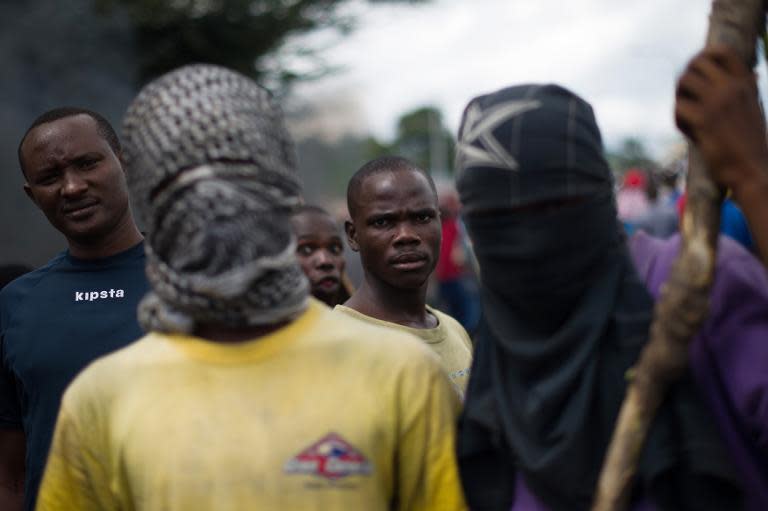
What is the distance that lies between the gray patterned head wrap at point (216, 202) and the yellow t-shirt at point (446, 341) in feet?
5.80

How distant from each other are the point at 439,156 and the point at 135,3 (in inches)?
2159

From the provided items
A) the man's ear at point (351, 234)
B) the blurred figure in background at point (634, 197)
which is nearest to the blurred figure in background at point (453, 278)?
the blurred figure in background at point (634, 197)

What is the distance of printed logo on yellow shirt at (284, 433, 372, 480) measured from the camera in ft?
7.13

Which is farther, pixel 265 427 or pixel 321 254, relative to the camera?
pixel 321 254

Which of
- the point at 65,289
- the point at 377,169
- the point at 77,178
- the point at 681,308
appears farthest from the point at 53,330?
the point at 681,308

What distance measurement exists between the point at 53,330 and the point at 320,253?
2.19 m

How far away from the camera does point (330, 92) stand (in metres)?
22.1

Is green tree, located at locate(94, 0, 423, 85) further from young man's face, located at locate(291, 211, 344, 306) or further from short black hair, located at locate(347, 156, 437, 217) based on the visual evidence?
short black hair, located at locate(347, 156, 437, 217)

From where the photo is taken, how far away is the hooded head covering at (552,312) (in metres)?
2.16

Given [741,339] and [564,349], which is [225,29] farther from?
[741,339]

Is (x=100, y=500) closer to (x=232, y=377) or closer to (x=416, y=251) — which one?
(x=232, y=377)

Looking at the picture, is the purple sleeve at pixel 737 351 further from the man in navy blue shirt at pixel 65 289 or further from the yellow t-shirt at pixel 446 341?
the man in navy blue shirt at pixel 65 289

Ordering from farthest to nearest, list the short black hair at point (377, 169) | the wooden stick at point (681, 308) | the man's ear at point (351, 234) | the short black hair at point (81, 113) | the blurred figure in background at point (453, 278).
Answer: the blurred figure in background at point (453, 278) → the man's ear at point (351, 234) → the short black hair at point (377, 169) → the short black hair at point (81, 113) → the wooden stick at point (681, 308)

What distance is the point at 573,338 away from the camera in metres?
2.20
